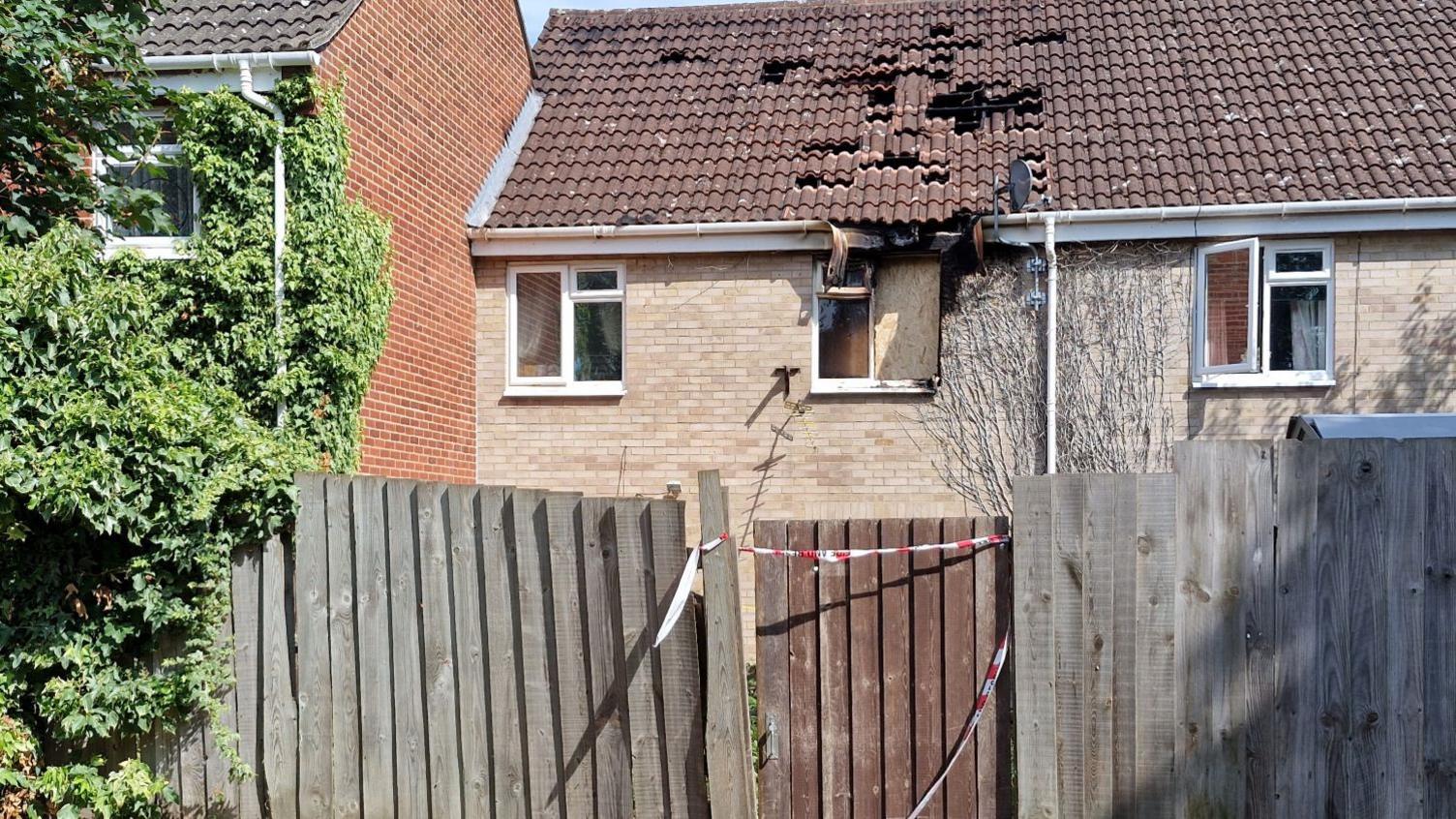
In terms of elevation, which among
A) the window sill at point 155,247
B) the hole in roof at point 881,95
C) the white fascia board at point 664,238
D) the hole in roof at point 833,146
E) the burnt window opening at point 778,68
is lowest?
the window sill at point 155,247

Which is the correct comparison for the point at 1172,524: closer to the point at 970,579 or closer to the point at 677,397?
the point at 970,579

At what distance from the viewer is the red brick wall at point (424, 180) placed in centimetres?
1100

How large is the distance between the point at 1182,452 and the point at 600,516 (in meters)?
2.59

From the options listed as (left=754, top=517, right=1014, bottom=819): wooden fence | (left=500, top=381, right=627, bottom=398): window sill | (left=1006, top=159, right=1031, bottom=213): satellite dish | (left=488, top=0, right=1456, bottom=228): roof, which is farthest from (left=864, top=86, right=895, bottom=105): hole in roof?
(left=754, top=517, right=1014, bottom=819): wooden fence

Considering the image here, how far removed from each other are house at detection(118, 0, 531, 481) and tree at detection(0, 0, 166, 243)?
224 centimetres

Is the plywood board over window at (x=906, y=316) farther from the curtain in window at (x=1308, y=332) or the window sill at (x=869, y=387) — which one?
the curtain in window at (x=1308, y=332)

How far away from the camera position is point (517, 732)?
5.93 m

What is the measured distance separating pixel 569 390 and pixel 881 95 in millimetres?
5266

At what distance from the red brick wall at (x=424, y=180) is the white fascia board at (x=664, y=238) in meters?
0.66

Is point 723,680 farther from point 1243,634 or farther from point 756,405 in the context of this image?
point 756,405

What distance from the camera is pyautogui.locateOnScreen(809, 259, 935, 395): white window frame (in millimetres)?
12750

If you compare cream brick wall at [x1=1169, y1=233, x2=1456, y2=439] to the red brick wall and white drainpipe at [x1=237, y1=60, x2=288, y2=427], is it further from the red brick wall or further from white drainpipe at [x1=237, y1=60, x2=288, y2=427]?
white drainpipe at [x1=237, y1=60, x2=288, y2=427]

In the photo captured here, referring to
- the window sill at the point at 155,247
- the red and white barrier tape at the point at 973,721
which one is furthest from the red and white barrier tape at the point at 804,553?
the window sill at the point at 155,247

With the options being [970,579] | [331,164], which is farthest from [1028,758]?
[331,164]
